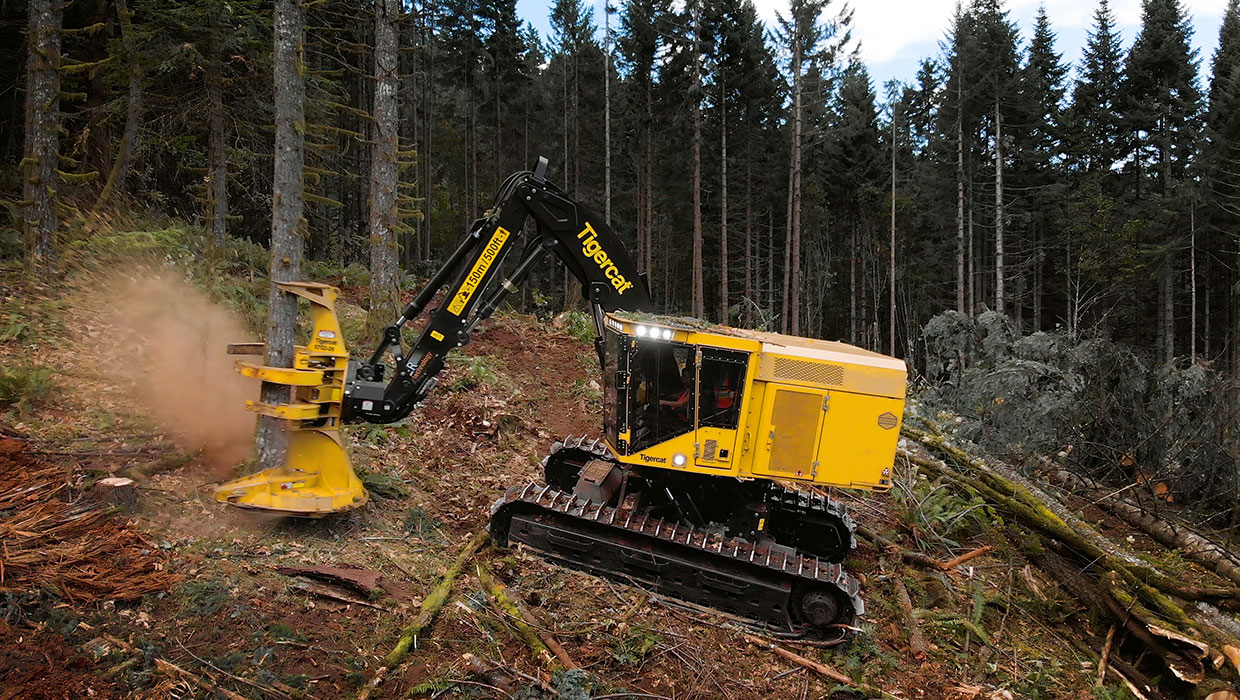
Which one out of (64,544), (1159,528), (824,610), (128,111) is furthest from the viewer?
(128,111)

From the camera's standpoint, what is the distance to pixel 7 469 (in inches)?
222

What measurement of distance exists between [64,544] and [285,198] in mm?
3884

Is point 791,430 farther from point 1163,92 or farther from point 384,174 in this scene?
point 1163,92

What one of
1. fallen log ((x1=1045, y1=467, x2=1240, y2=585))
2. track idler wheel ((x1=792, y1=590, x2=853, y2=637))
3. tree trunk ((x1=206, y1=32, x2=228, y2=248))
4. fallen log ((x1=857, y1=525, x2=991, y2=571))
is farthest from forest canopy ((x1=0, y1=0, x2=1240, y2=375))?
track idler wheel ((x1=792, y1=590, x2=853, y2=637))

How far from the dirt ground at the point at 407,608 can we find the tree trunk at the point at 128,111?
4362 mm

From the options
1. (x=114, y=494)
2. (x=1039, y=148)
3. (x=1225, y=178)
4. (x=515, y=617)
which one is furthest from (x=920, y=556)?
(x=1039, y=148)

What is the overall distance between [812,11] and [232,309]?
23.2 metres

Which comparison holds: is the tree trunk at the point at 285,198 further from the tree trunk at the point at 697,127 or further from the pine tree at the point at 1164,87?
the pine tree at the point at 1164,87

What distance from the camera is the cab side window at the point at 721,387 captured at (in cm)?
656

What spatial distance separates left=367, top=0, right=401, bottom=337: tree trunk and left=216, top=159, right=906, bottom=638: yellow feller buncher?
554cm

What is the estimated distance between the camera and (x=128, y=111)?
522 inches

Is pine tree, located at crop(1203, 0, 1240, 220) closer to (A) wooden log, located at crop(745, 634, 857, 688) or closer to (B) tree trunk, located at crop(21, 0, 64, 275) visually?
(A) wooden log, located at crop(745, 634, 857, 688)

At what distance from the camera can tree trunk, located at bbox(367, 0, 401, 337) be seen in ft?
39.4

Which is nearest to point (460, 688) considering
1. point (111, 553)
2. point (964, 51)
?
point (111, 553)
